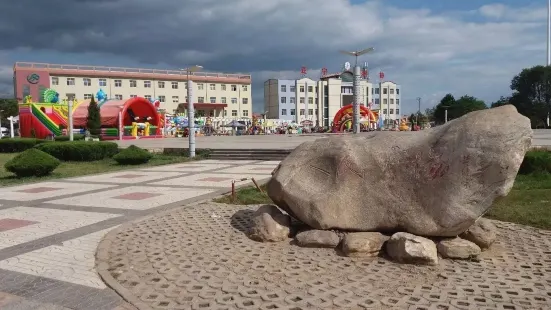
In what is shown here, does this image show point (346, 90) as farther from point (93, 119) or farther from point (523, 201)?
point (523, 201)

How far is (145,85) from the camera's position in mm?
66312

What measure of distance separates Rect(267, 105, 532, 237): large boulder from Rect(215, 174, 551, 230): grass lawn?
1.63 ft

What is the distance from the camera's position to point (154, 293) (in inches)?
175

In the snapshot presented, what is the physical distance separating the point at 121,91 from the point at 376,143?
6347 centimetres

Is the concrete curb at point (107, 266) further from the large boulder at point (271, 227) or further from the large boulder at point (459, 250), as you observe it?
the large boulder at point (459, 250)

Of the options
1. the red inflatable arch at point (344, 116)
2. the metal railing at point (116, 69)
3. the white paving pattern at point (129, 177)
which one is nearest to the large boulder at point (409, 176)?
the white paving pattern at point (129, 177)

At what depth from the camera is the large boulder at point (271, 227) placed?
6180 millimetres

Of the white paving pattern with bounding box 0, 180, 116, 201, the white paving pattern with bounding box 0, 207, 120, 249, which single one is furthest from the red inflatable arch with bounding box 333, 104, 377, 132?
the white paving pattern with bounding box 0, 207, 120, 249

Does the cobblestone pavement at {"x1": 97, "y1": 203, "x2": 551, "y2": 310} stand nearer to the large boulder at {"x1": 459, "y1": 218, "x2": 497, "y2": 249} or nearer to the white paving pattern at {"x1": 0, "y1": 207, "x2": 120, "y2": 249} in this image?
the large boulder at {"x1": 459, "y1": 218, "x2": 497, "y2": 249}

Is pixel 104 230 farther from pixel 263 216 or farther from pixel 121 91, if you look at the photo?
pixel 121 91

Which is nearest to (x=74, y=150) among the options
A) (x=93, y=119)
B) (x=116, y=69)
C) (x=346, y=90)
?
(x=93, y=119)

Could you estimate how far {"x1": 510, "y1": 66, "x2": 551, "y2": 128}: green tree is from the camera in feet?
178

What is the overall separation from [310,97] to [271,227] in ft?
242

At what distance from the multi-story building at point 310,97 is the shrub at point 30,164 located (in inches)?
2516
